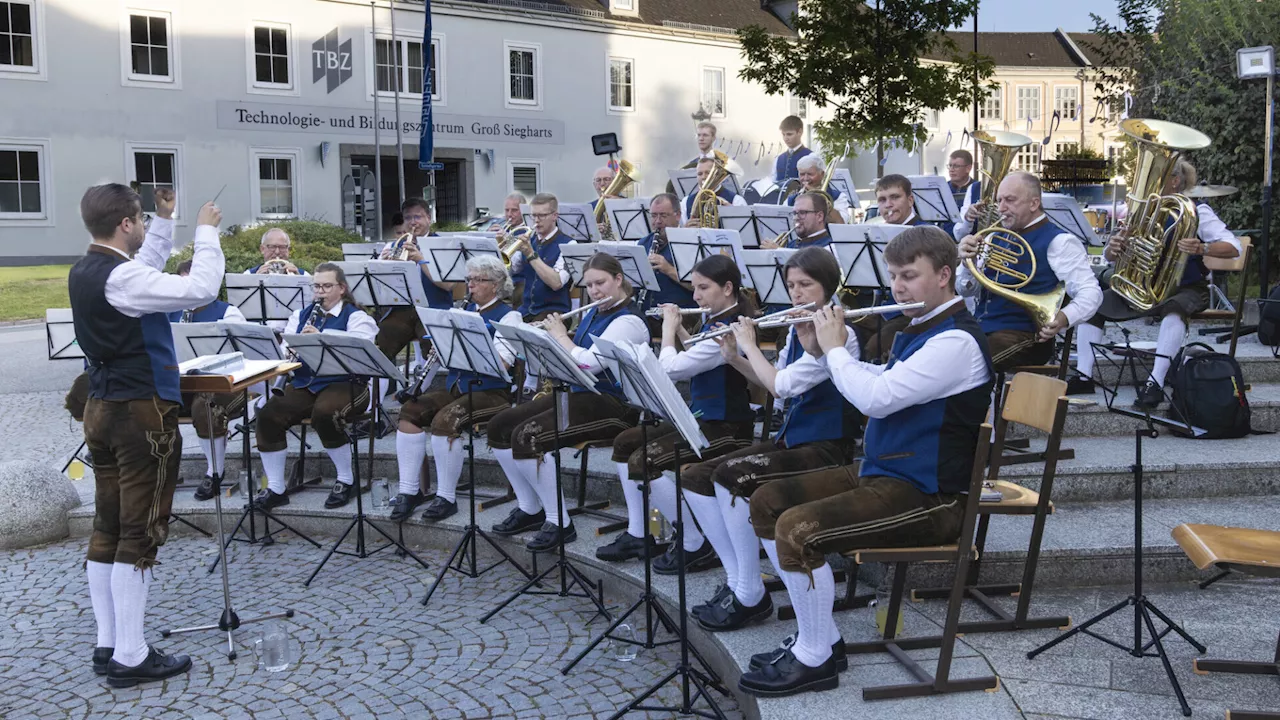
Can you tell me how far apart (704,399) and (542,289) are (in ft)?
10.9

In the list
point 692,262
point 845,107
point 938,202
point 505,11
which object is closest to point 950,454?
point 692,262

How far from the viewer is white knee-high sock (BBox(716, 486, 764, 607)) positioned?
4.86 m

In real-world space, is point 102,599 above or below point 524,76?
below

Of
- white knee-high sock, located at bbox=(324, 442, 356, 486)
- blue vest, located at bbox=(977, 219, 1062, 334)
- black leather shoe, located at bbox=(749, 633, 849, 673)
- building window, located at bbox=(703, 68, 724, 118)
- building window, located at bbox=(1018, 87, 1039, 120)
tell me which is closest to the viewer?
black leather shoe, located at bbox=(749, 633, 849, 673)

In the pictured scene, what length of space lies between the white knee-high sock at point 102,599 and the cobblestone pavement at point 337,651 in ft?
0.69

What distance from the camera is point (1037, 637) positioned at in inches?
178

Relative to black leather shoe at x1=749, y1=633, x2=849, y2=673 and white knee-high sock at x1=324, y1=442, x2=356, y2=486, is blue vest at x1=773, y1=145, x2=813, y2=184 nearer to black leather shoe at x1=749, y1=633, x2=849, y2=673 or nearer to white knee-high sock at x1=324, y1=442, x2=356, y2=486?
white knee-high sock at x1=324, y1=442, x2=356, y2=486

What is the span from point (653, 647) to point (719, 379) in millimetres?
1357

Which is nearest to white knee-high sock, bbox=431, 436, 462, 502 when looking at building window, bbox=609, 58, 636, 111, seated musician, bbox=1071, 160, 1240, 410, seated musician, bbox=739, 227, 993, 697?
seated musician, bbox=739, 227, 993, 697

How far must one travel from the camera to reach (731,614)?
16.0 ft

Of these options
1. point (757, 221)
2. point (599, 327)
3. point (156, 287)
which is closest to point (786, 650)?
point (599, 327)

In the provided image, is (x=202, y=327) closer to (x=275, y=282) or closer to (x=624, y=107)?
(x=275, y=282)

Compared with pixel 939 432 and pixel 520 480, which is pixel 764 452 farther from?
pixel 520 480

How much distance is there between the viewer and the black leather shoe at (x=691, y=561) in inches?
224
